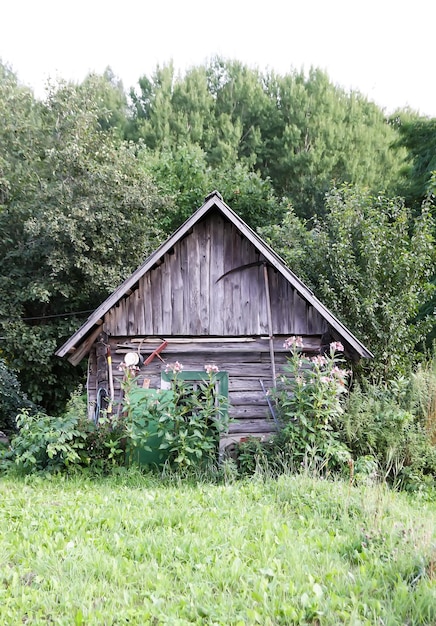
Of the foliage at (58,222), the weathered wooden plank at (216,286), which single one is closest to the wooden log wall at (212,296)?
the weathered wooden plank at (216,286)

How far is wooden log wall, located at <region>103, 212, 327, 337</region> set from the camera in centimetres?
996

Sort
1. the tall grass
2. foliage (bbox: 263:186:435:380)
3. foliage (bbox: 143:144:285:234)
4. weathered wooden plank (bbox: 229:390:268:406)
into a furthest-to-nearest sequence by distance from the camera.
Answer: foliage (bbox: 143:144:285:234) < foliage (bbox: 263:186:435:380) < weathered wooden plank (bbox: 229:390:268:406) < the tall grass

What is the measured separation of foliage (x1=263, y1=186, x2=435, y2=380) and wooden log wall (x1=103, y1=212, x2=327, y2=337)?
100 inches

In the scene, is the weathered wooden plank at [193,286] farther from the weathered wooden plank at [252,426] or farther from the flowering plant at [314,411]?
the flowering plant at [314,411]

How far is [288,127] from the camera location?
83.8 feet

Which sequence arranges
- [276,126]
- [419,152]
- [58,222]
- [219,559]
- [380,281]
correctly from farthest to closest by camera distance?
1. [276,126]
2. [419,152]
3. [58,222]
4. [380,281]
5. [219,559]

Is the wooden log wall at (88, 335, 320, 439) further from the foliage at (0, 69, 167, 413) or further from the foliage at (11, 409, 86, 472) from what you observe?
the foliage at (0, 69, 167, 413)

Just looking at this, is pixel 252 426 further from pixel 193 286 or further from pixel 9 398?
pixel 9 398

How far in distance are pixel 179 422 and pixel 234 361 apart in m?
2.14

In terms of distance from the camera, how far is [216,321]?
10031 millimetres

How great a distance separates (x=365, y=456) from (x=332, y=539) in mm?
3925

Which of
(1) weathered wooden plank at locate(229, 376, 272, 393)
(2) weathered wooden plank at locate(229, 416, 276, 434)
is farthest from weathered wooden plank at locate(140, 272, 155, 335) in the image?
(2) weathered wooden plank at locate(229, 416, 276, 434)

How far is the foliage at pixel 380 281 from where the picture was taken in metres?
12.2

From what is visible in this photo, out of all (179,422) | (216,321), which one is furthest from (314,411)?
(216,321)
